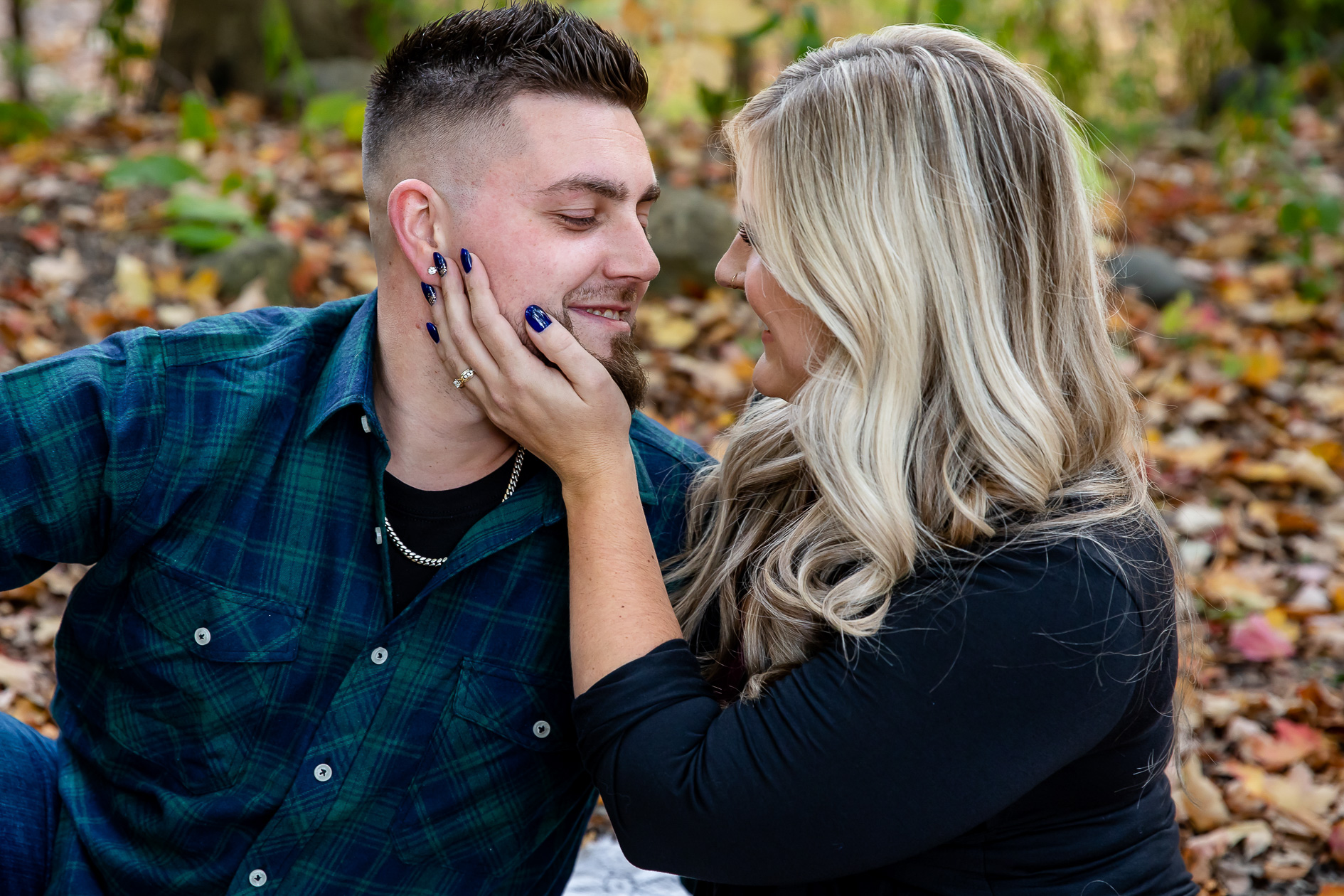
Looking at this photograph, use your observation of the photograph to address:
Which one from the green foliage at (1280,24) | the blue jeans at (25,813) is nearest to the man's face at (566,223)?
the blue jeans at (25,813)

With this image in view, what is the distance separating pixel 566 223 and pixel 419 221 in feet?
0.95

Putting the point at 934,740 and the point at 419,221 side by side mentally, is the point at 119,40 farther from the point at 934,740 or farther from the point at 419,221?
the point at 934,740

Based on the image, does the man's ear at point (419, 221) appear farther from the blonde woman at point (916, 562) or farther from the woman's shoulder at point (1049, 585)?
the woman's shoulder at point (1049, 585)

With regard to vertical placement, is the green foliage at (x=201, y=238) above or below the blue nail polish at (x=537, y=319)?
below

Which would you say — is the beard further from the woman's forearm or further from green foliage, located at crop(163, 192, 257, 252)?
green foliage, located at crop(163, 192, 257, 252)

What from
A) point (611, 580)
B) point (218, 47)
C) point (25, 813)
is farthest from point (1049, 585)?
point (218, 47)

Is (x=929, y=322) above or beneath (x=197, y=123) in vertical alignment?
above

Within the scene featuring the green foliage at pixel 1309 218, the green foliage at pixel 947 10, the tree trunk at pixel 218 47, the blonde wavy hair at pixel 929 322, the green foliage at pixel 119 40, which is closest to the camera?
the blonde wavy hair at pixel 929 322

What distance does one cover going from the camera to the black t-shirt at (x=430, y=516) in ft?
6.95

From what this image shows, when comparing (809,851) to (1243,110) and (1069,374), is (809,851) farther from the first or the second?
(1243,110)

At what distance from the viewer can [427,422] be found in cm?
223

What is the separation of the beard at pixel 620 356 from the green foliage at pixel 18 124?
200 inches

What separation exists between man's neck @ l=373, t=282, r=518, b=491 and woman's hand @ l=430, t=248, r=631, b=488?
0.21 ft

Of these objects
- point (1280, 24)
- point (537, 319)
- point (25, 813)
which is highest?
point (537, 319)
